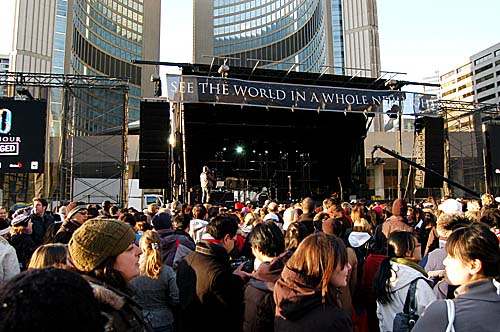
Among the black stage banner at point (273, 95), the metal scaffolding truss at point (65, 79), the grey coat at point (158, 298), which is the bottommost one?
the grey coat at point (158, 298)

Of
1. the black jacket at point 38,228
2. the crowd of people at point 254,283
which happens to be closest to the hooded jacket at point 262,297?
the crowd of people at point 254,283

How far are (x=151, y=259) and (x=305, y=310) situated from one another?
1592mm

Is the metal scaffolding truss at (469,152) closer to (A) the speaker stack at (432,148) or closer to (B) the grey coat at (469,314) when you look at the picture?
(A) the speaker stack at (432,148)

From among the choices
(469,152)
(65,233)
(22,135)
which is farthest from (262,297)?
(469,152)

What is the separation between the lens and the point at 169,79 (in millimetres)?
13344

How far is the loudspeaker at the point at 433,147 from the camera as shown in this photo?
16.9m

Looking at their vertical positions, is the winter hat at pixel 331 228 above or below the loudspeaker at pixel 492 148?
below

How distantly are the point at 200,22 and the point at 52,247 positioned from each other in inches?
2891

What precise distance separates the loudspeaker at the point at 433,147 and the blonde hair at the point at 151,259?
15963 millimetres

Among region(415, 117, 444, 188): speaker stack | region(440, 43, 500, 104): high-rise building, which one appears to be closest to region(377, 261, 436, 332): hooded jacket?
region(415, 117, 444, 188): speaker stack

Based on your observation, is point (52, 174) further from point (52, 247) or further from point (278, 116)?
point (52, 247)

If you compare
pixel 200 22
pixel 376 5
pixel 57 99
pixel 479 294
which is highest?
pixel 200 22

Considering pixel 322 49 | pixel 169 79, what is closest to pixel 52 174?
pixel 169 79

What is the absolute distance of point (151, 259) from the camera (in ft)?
10.2
